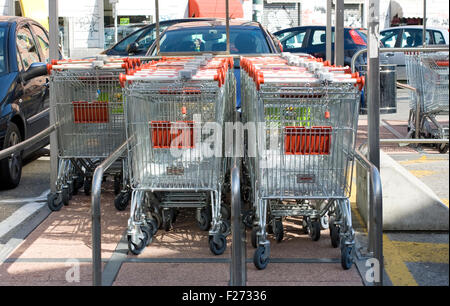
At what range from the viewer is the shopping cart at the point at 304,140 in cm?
436

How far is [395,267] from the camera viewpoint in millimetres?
4590

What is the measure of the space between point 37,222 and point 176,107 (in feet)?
5.67

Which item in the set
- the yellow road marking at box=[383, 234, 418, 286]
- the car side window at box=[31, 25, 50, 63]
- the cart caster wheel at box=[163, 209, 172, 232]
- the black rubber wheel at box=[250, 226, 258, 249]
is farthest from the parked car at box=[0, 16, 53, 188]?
the yellow road marking at box=[383, 234, 418, 286]

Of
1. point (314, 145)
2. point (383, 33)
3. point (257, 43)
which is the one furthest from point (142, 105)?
point (383, 33)

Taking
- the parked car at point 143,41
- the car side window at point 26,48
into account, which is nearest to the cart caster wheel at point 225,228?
the car side window at point 26,48

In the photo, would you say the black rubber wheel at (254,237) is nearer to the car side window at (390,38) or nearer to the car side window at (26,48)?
the car side window at (26,48)

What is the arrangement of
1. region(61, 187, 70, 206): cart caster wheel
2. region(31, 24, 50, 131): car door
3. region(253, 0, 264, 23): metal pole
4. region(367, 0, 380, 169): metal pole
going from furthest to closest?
region(253, 0, 264, 23): metal pole → region(31, 24, 50, 131): car door → region(61, 187, 70, 206): cart caster wheel → region(367, 0, 380, 169): metal pole

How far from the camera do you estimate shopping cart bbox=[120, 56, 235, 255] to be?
188 inches

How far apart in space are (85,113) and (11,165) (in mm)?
1367

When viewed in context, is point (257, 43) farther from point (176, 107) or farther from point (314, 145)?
point (314, 145)

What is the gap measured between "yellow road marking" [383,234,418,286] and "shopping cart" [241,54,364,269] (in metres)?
0.31

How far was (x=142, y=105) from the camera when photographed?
4895 mm

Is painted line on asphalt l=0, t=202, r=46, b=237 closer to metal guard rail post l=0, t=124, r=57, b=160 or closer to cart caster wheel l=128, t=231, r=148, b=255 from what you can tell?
metal guard rail post l=0, t=124, r=57, b=160

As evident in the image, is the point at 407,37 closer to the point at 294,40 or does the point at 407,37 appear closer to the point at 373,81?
the point at 294,40
